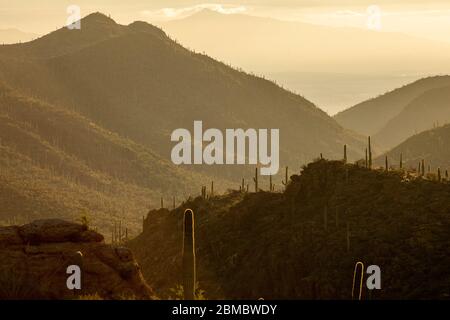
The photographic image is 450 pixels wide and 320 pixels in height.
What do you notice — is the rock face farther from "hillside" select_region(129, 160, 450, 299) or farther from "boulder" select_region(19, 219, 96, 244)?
Result: "hillside" select_region(129, 160, 450, 299)

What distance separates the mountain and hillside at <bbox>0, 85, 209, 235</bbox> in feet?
125

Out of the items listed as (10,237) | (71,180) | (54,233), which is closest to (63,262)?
(54,233)

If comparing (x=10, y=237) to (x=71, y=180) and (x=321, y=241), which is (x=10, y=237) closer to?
(x=321, y=241)

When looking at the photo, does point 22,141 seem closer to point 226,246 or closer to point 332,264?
point 226,246

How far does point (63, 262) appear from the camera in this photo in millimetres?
31719

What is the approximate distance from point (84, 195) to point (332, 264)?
374ft

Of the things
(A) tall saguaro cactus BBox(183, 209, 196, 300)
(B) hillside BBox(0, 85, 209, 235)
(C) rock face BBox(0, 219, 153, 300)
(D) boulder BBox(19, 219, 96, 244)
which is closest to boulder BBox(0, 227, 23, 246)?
(C) rock face BBox(0, 219, 153, 300)

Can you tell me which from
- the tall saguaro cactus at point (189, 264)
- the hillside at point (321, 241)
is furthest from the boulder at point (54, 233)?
the hillside at point (321, 241)

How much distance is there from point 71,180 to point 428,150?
2406 inches

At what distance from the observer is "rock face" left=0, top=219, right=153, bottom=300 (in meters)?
30.1

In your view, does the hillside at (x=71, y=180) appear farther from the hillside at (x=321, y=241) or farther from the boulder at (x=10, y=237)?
the boulder at (x=10, y=237)

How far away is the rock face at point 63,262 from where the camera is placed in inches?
1187

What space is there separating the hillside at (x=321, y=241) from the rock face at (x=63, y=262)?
18.9 metres
